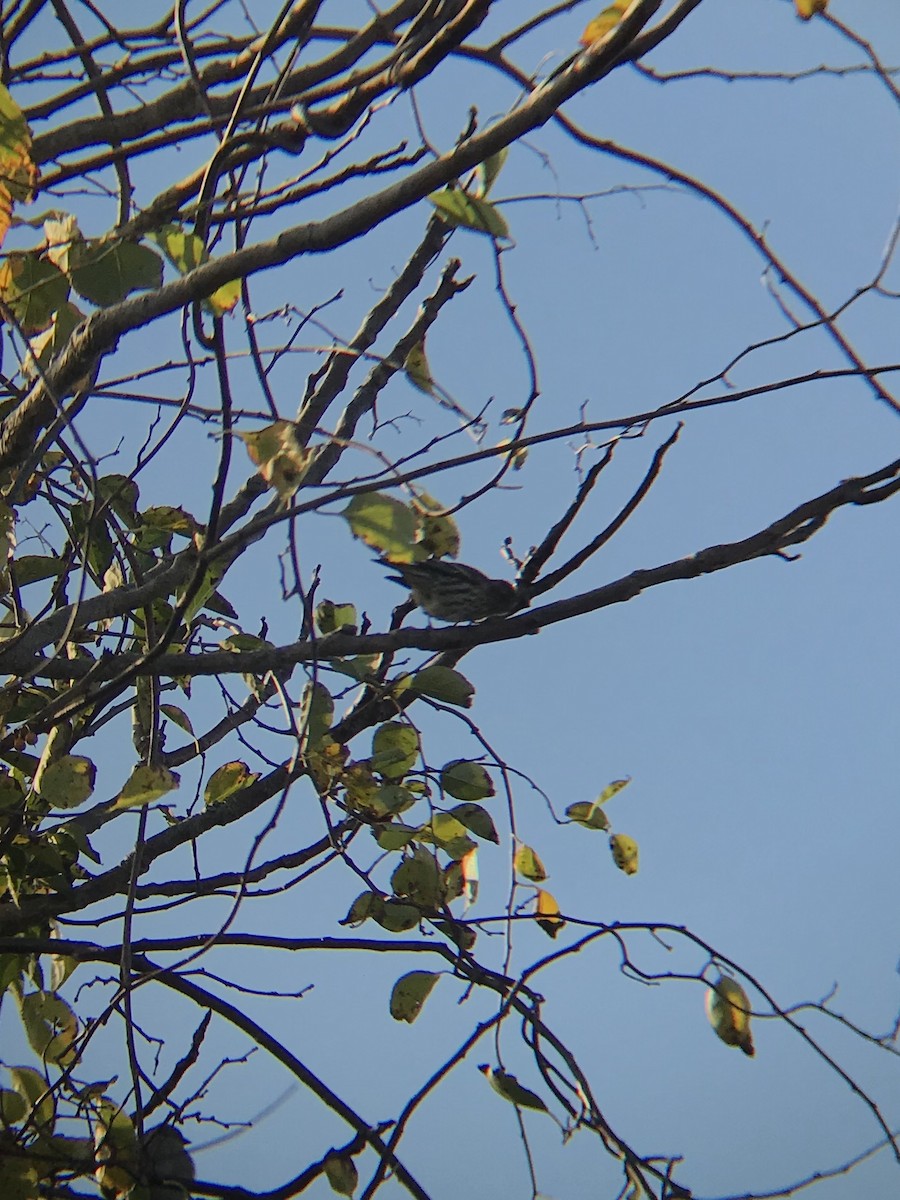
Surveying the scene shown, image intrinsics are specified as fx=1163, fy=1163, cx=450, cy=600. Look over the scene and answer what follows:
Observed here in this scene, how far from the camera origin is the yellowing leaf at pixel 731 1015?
8.09 ft

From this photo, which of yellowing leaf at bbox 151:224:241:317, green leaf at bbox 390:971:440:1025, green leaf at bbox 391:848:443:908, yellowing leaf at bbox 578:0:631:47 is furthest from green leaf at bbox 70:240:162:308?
green leaf at bbox 390:971:440:1025

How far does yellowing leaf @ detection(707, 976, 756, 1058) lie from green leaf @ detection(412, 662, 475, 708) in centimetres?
82

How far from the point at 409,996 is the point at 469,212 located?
1.67 metres

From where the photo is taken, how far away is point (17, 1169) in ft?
8.13

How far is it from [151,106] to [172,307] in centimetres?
118

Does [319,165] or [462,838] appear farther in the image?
[462,838]

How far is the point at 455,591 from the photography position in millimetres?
3410

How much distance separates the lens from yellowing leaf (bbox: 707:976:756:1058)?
247 centimetres

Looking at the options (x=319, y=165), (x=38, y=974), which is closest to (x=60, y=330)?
(x=319, y=165)

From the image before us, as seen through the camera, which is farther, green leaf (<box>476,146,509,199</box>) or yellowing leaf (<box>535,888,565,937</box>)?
yellowing leaf (<box>535,888,565,937</box>)

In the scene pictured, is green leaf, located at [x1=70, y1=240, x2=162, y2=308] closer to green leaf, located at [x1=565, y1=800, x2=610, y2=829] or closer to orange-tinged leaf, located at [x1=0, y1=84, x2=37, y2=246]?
orange-tinged leaf, located at [x1=0, y1=84, x2=37, y2=246]

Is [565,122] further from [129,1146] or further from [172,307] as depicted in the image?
[129,1146]

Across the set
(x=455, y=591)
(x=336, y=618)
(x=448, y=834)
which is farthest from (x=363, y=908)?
(x=455, y=591)

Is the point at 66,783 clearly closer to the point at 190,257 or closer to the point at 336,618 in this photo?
the point at 336,618
